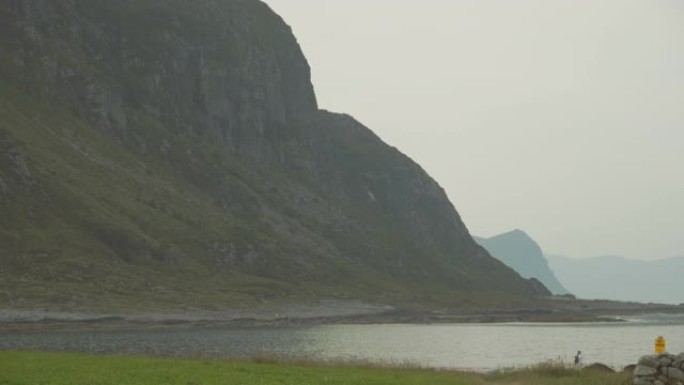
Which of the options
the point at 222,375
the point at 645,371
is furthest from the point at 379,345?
the point at 645,371

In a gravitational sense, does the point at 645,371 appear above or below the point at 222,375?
above

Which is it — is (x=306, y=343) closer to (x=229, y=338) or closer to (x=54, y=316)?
(x=229, y=338)

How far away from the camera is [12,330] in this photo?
120 meters

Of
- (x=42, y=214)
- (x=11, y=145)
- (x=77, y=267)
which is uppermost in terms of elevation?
(x=11, y=145)

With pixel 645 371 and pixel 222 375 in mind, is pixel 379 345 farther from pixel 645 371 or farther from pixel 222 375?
pixel 645 371

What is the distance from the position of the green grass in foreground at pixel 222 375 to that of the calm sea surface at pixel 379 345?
78.2 ft

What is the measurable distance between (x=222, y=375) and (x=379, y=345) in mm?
71265

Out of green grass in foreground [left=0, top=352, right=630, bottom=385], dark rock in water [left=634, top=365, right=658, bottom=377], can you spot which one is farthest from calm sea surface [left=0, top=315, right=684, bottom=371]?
Result: dark rock in water [left=634, top=365, right=658, bottom=377]

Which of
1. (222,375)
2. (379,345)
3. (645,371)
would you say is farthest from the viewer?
(379,345)

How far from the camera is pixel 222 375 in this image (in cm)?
4438

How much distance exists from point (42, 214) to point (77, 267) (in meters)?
24.2

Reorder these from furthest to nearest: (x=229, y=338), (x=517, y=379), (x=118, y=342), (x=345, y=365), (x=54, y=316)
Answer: (x=54, y=316) → (x=229, y=338) → (x=118, y=342) → (x=345, y=365) → (x=517, y=379)

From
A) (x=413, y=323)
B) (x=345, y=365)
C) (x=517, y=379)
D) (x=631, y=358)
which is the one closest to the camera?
(x=517, y=379)

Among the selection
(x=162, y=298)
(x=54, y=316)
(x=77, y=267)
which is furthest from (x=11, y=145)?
(x=54, y=316)
